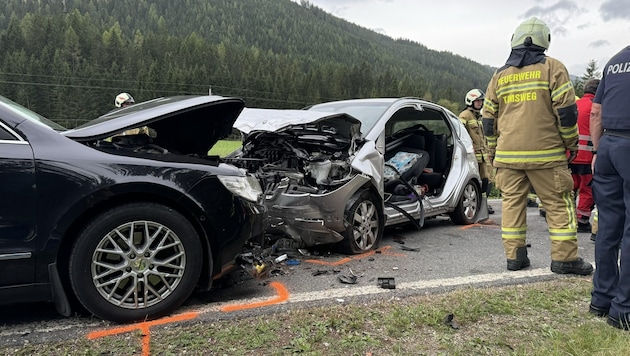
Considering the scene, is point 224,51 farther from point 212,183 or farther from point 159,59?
point 212,183

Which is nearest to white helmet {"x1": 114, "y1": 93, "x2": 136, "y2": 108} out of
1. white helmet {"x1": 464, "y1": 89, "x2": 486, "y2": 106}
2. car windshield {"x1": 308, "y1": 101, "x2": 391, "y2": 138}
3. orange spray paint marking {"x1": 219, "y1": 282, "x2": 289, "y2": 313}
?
car windshield {"x1": 308, "y1": 101, "x2": 391, "y2": 138}

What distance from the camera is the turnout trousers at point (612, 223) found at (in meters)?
2.77

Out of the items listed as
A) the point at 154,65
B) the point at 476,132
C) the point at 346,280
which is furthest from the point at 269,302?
the point at 154,65

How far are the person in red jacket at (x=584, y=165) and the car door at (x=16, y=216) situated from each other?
587 centimetres

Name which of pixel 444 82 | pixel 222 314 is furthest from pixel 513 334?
pixel 444 82

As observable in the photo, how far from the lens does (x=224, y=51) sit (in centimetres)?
8431

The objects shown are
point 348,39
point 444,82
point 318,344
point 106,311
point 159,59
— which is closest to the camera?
point 318,344

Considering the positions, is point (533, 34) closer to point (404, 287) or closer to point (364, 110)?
point (364, 110)

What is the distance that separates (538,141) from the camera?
383 centimetres

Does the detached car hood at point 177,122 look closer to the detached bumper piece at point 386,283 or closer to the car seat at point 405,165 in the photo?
the detached bumper piece at point 386,283

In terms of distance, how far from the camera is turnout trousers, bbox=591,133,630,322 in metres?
2.77

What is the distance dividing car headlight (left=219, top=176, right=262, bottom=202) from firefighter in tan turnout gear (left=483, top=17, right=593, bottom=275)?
2.23m

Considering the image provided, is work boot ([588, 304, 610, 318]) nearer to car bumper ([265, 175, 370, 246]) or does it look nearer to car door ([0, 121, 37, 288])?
car bumper ([265, 175, 370, 246])

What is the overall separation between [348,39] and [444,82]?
1491 inches
